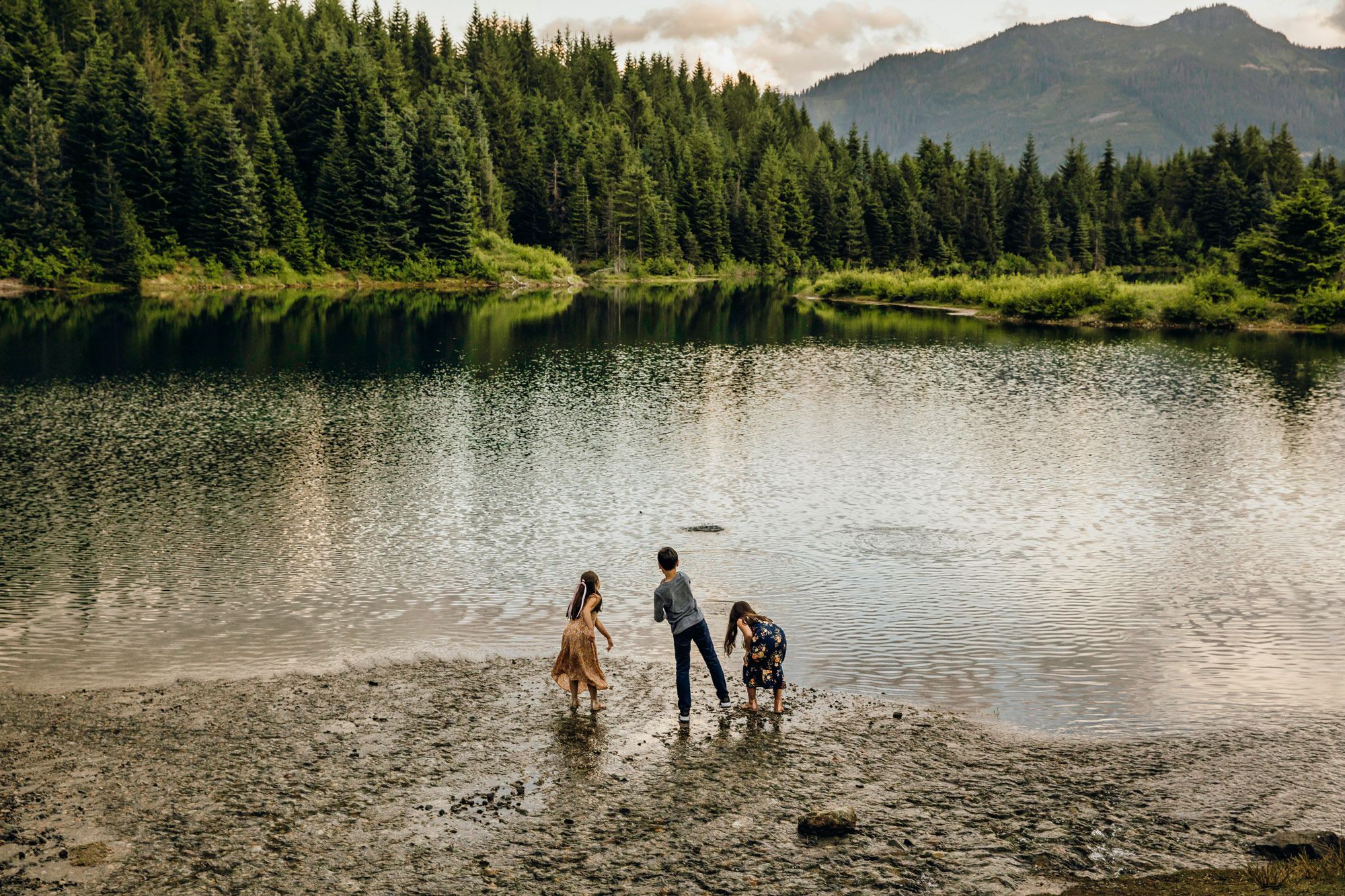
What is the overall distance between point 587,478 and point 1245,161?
555ft

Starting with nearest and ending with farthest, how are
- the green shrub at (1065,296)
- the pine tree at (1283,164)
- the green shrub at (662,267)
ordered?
1. the green shrub at (1065,296)
2. the pine tree at (1283,164)
3. the green shrub at (662,267)

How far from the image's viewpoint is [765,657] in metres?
12.7

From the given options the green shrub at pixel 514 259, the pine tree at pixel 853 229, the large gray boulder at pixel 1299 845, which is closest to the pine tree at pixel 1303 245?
the large gray boulder at pixel 1299 845

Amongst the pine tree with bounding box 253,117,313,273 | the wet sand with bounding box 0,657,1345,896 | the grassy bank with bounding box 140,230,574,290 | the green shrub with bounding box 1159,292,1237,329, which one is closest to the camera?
the wet sand with bounding box 0,657,1345,896

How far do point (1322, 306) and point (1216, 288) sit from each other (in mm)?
7628

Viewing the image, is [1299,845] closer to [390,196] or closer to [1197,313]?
[1197,313]

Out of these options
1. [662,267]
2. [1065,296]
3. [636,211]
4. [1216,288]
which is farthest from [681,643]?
[662,267]

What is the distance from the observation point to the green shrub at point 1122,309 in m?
80.3

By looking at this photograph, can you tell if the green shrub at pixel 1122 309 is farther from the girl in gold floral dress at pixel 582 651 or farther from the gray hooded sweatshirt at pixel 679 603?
the girl in gold floral dress at pixel 582 651

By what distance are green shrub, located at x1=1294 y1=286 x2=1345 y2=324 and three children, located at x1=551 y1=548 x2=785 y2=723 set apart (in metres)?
76.9

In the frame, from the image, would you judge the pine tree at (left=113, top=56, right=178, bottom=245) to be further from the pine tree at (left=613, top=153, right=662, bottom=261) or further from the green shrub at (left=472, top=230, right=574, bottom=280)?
the pine tree at (left=613, top=153, right=662, bottom=261)

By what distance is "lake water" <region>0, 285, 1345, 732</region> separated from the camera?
15102 mm

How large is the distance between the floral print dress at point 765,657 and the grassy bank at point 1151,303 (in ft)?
249

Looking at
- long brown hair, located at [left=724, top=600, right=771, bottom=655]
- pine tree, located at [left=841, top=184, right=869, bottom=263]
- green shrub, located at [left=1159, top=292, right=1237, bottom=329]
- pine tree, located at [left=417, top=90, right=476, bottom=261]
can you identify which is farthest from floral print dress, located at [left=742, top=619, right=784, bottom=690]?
pine tree, located at [left=841, top=184, right=869, bottom=263]
